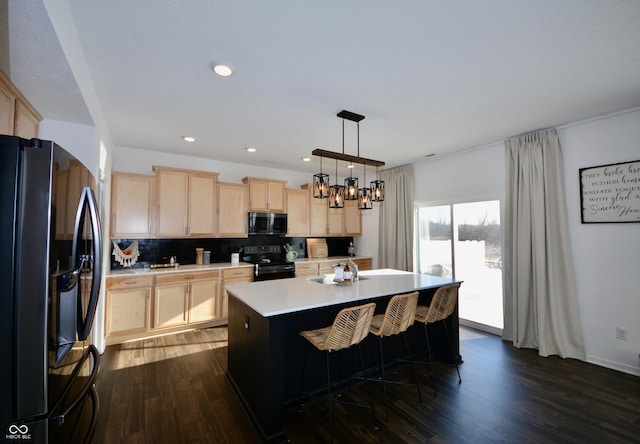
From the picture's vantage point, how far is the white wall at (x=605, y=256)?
9.59ft

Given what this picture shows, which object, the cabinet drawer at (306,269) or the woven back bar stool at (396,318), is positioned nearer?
the woven back bar stool at (396,318)

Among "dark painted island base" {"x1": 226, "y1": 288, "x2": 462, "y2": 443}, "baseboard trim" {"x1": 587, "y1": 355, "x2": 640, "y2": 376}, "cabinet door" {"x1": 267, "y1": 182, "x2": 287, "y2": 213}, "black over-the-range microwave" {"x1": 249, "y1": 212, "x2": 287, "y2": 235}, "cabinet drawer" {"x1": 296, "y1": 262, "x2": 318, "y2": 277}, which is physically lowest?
"baseboard trim" {"x1": 587, "y1": 355, "x2": 640, "y2": 376}

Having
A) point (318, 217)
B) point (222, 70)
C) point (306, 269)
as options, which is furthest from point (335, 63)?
point (318, 217)

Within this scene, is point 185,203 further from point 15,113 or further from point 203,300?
point 15,113

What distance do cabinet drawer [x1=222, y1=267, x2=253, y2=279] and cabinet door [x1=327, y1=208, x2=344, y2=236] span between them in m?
1.98

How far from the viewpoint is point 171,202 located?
4.25 meters

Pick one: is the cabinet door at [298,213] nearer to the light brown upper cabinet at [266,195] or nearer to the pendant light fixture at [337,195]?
the light brown upper cabinet at [266,195]

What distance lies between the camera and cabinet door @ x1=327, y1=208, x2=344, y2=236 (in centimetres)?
598

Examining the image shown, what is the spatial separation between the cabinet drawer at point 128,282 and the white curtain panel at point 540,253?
15.9 feet

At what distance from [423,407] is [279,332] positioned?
4.64 ft

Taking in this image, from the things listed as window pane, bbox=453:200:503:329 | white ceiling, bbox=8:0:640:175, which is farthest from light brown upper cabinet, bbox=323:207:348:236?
white ceiling, bbox=8:0:640:175

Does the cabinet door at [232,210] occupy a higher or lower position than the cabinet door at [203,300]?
higher

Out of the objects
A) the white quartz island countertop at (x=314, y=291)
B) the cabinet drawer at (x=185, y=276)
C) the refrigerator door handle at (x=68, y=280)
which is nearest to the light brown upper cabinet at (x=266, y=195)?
the cabinet drawer at (x=185, y=276)

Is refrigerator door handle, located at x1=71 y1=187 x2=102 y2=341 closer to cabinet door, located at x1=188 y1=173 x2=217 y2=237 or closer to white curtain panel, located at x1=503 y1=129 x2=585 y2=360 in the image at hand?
cabinet door, located at x1=188 y1=173 x2=217 y2=237
